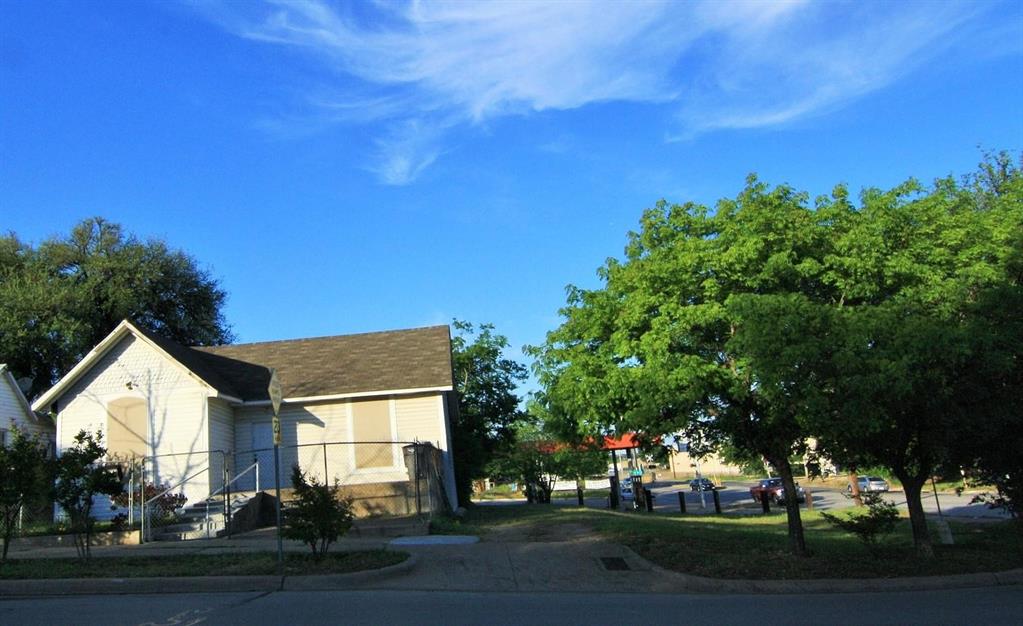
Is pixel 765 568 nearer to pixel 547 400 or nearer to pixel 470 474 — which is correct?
pixel 547 400

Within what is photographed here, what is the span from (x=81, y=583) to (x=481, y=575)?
17.5 feet

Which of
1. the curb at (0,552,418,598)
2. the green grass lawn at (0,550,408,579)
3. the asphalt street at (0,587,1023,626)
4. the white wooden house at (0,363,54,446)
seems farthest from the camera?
the white wooden house at (0,363,54,446)

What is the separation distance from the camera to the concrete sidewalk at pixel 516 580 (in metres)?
10.2

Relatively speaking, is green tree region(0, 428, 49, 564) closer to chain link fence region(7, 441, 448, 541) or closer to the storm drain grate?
chain link fence region(7, 441, 448, 541)

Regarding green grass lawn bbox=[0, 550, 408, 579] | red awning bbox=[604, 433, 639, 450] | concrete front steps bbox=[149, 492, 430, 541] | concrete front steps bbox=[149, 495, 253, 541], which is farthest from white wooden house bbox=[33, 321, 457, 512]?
green grass lawn bbox=[0, 550, 408, 579]

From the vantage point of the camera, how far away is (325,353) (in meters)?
24.4

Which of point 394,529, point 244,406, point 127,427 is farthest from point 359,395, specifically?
point 394,529

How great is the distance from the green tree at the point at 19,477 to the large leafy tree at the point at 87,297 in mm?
22083

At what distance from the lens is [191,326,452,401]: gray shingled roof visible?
21.3m

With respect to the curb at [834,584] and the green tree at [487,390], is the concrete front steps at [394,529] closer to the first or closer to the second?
the curb at [834,584]

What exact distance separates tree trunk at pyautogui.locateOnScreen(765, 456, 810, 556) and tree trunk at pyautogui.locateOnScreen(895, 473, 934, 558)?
5.64 ft

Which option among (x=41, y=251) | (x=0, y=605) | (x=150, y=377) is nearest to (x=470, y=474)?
(x=150, y=377)

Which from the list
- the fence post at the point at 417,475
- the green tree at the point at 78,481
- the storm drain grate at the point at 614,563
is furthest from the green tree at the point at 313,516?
the fence post at the point at 417,475

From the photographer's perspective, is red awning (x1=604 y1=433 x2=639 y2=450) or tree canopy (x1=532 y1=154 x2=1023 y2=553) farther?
red awning (x1=604 y1=433 x2=639 y2=450)
